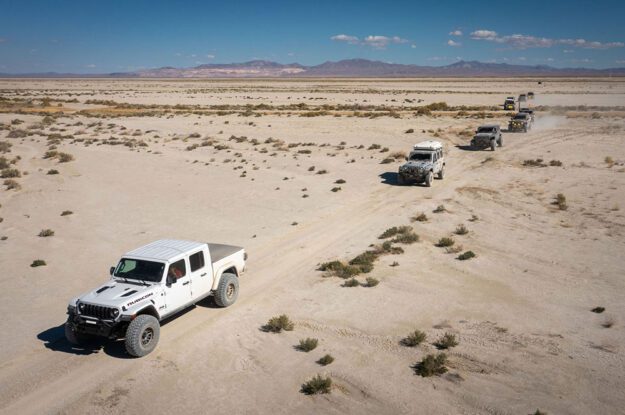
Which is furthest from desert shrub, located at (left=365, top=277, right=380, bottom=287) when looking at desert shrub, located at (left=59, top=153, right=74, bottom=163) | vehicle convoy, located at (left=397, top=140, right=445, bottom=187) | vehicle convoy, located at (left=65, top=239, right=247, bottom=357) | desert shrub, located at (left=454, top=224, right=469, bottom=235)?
desert shrub, located at (left=59, top=153, right=74, bottom=163)

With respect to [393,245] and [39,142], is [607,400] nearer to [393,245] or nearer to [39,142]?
[393,245]

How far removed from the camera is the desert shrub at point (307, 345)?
1102 centimetres

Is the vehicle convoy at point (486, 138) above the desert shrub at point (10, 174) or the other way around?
above

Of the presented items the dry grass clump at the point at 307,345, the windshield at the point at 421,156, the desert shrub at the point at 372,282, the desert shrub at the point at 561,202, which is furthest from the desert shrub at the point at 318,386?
the windshield at the point at 421,156

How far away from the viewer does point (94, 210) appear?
23.7 meters

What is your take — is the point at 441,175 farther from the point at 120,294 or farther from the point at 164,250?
the point at 120,294

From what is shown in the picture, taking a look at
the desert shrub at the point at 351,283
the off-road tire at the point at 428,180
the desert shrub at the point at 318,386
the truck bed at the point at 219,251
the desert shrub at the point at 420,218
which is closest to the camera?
the desert shrub at the point at 318,386

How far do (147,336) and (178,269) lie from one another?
5.52 ft

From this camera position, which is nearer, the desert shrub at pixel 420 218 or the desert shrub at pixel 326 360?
the desert shrub at pixel 326 360

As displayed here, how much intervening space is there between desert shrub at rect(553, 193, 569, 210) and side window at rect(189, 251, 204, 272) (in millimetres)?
18773

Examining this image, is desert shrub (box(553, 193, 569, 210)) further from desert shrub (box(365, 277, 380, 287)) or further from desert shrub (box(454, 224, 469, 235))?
desert shrub (box(365, 277, 380, 287))

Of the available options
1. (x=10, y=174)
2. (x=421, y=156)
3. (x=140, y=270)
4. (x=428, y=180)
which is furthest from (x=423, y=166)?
(x=10, y=174)

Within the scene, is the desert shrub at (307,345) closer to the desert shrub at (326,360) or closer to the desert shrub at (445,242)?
the desert shrub at (326,360)

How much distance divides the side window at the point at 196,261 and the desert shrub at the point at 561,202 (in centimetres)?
1877
